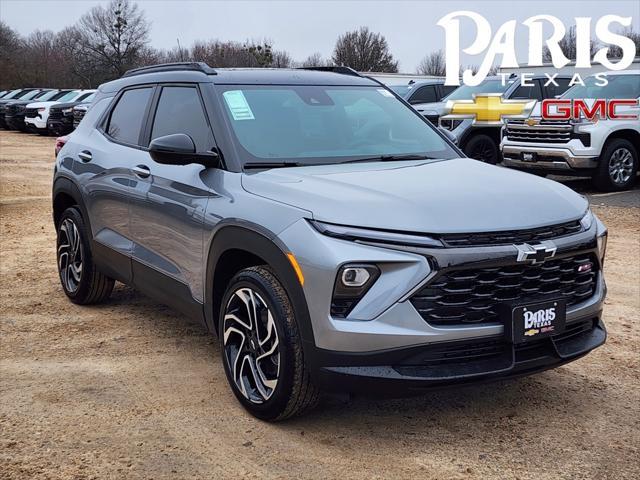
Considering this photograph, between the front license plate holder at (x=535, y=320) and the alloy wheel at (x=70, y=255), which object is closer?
the front license plate holder at (x=535, y=320)

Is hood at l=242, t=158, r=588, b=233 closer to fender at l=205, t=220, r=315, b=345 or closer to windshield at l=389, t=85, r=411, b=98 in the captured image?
fender at l=205, t=220, r=315, b=345

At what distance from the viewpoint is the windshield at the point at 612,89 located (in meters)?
13.2

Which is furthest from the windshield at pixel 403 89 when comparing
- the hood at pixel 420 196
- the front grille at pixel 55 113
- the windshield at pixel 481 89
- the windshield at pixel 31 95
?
the windshield at pixel 31 95

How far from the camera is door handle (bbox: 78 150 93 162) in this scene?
19.1 feet

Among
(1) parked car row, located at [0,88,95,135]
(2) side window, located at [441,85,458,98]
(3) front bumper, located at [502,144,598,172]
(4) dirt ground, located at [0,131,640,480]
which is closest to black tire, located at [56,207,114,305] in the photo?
(4) dirt ground, located at [0,131,640,480]

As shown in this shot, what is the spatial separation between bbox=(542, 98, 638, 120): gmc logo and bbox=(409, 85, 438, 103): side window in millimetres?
5829

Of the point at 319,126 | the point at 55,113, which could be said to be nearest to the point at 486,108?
the point at 319,126

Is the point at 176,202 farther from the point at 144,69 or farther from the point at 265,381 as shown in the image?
the point at 144,69

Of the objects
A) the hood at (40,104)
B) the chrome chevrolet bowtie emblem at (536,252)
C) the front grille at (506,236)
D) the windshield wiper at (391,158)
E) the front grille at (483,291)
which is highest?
the windshield wiper at (391,158)

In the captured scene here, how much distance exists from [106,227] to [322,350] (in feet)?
8.59

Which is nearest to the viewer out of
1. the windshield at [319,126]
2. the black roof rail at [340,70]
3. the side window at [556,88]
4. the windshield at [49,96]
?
the windshield at [319,126]

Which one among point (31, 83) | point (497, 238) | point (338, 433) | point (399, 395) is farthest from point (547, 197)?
point (31, 83)

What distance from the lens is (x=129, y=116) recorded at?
5578mm

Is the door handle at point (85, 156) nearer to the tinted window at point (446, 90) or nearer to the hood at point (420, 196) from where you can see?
the hood at point (420, 196)
